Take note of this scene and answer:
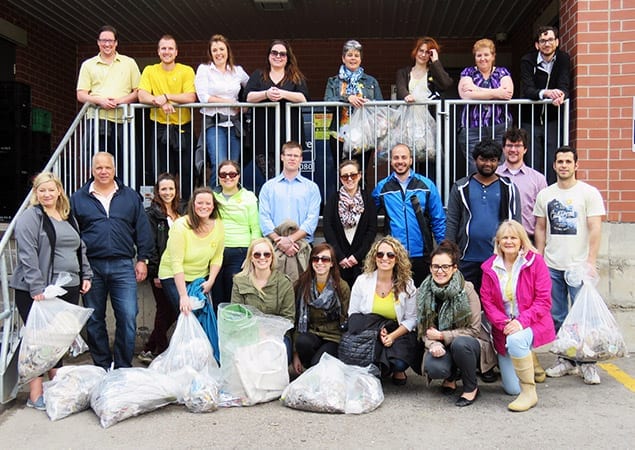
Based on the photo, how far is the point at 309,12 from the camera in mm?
9133

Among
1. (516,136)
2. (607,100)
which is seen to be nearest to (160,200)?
(516,136)

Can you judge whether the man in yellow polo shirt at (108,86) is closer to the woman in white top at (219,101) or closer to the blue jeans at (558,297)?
the woman in white top at (219,101)

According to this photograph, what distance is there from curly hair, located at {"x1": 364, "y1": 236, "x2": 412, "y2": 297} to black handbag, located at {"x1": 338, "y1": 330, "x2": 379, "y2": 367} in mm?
389

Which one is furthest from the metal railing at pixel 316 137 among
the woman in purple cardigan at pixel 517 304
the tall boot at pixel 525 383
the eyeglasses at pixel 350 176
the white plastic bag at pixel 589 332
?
the tall boot at pixel 525 383

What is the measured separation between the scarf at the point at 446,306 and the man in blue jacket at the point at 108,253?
229cm

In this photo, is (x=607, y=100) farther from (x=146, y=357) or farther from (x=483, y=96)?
(x=146, y=357)

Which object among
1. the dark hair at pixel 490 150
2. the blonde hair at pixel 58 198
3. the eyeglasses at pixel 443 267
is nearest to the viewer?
the eyeglasses at pixel 443 267

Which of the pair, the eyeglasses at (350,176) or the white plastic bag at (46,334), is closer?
the white plastic bag at (46,334)

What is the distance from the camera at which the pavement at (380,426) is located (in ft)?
13.6

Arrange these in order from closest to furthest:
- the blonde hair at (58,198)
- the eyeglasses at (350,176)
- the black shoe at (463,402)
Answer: the black shoe at (463,402)
the blonde hair at (58,198)
the eyeglasses at (350,176)

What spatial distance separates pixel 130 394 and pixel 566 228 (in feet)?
11.5

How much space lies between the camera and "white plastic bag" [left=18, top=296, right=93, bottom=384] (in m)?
4.72

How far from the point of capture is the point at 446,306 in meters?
4.97

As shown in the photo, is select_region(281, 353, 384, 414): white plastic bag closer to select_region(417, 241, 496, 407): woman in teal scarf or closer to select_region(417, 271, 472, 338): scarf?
select_region(417, 241, 496, 407): woman in teal scarf
